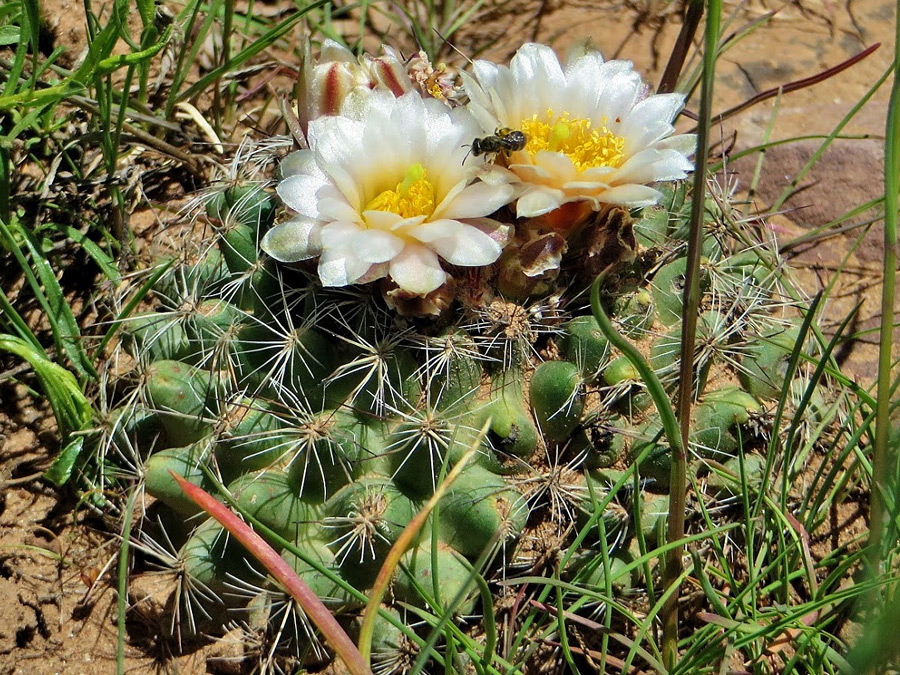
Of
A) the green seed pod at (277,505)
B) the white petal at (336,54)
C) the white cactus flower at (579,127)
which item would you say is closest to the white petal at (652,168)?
the white cactus flower at (579,127)

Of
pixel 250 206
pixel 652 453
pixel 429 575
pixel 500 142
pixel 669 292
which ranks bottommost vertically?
pixel 429 575

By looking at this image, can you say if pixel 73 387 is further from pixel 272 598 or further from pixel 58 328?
pixel 272 598

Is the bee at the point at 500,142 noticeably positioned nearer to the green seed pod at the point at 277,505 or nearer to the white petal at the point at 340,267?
the white petal at the point at 340,267

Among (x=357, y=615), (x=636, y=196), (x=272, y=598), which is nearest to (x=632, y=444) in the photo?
(x=636, y=196)

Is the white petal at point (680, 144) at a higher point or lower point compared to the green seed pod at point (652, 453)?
higher

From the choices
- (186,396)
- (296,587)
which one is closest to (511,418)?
(296,587)

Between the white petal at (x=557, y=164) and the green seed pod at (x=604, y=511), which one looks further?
the green seed pod at (x=604, y=511)

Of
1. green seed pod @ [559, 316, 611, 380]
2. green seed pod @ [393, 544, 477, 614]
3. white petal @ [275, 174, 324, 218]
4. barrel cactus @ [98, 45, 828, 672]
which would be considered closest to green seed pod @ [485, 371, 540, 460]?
barrel cactus @ [98, 45, 828, 672]

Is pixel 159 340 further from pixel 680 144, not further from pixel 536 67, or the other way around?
pixel 680 144
